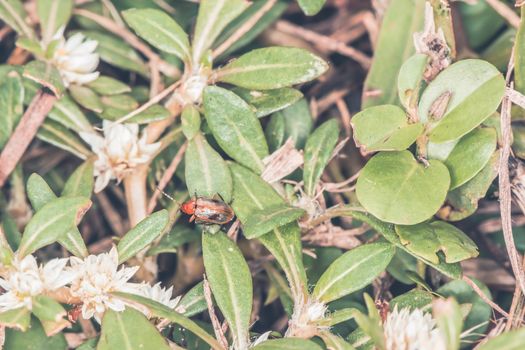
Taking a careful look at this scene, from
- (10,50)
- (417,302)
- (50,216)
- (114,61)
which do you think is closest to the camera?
(50,216)

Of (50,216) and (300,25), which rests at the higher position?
(300,25)

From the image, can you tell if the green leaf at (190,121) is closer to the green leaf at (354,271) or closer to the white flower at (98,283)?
the white flower at (98,283)

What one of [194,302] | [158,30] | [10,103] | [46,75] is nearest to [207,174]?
[194,302]

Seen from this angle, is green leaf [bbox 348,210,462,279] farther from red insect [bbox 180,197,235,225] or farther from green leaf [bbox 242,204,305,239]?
red insect [bbox 180,197,235,225]

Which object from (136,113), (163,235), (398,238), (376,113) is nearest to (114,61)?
(136,113)

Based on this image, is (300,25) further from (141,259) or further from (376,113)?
(141,259)

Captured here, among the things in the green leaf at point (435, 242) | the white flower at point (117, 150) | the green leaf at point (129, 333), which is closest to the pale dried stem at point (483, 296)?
the green leaf at point (435, 242)

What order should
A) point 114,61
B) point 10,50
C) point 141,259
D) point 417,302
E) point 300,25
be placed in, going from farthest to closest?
point 300,25
point 10,50
point 114,61
point 141,259
point 417,302
